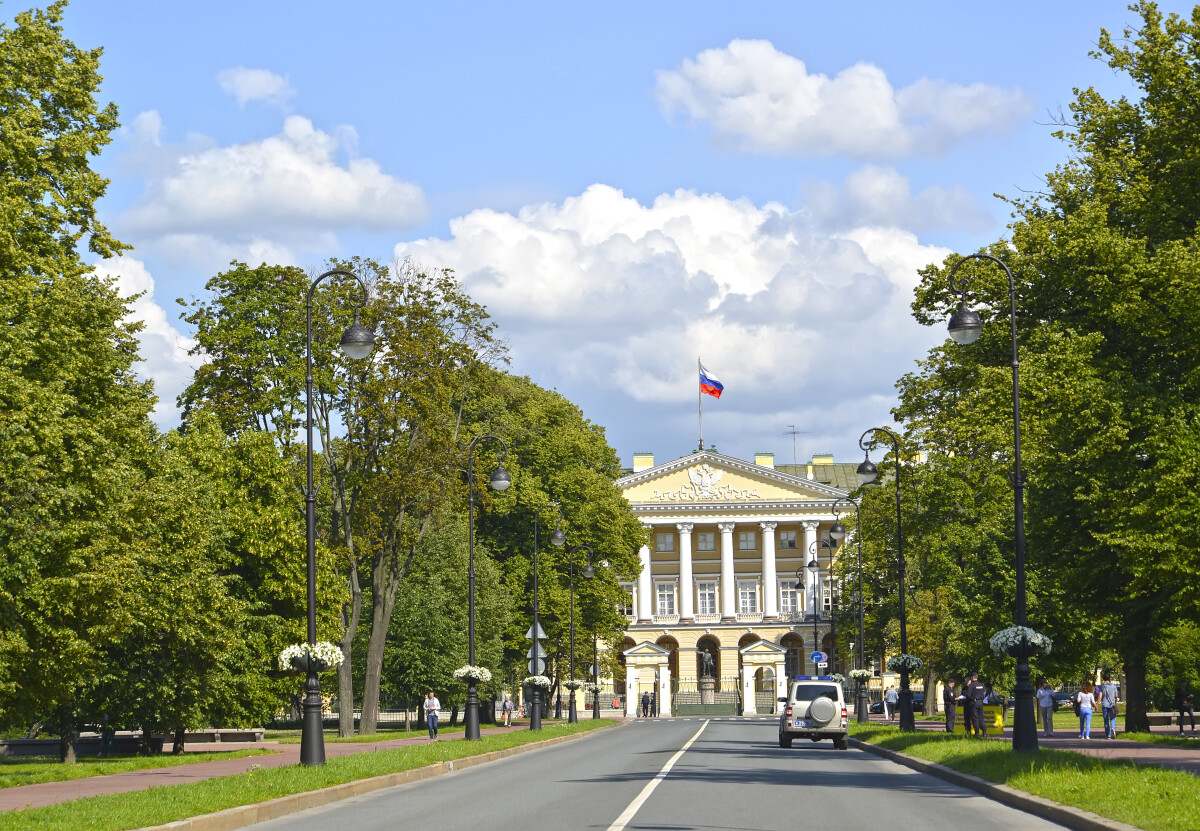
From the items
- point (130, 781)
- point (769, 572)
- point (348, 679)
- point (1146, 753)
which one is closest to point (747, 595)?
point (769, 572)

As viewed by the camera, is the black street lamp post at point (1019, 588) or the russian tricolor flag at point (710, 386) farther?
the russian tricolor flag at point (710, 386)

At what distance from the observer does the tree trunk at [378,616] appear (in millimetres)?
47844

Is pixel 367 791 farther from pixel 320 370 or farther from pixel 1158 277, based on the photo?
pixel 320 370

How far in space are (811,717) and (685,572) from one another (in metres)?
84.7

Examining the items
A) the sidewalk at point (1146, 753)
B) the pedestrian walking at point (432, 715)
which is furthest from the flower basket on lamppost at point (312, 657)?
the pedestrian walking at point (432, 715)

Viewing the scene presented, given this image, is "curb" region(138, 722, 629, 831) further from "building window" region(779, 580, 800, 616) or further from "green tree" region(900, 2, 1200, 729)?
"building window" region(779, 580, 800, 616)

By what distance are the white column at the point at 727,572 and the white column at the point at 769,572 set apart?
8.69 feet

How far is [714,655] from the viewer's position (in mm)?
118750

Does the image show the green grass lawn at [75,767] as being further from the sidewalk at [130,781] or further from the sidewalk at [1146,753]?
the sidewalk at [1146,753]

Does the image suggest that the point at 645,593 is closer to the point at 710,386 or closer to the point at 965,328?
the point at 710,386

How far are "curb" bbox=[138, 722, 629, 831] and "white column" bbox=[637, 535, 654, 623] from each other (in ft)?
294

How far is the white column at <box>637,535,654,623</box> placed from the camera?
4697 inches

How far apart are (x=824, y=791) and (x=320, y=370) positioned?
2942cm

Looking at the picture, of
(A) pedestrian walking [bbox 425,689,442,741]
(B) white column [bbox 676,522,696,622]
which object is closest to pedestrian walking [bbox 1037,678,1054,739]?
(A) pedestrian walking [bbox 425,689,442,741]
